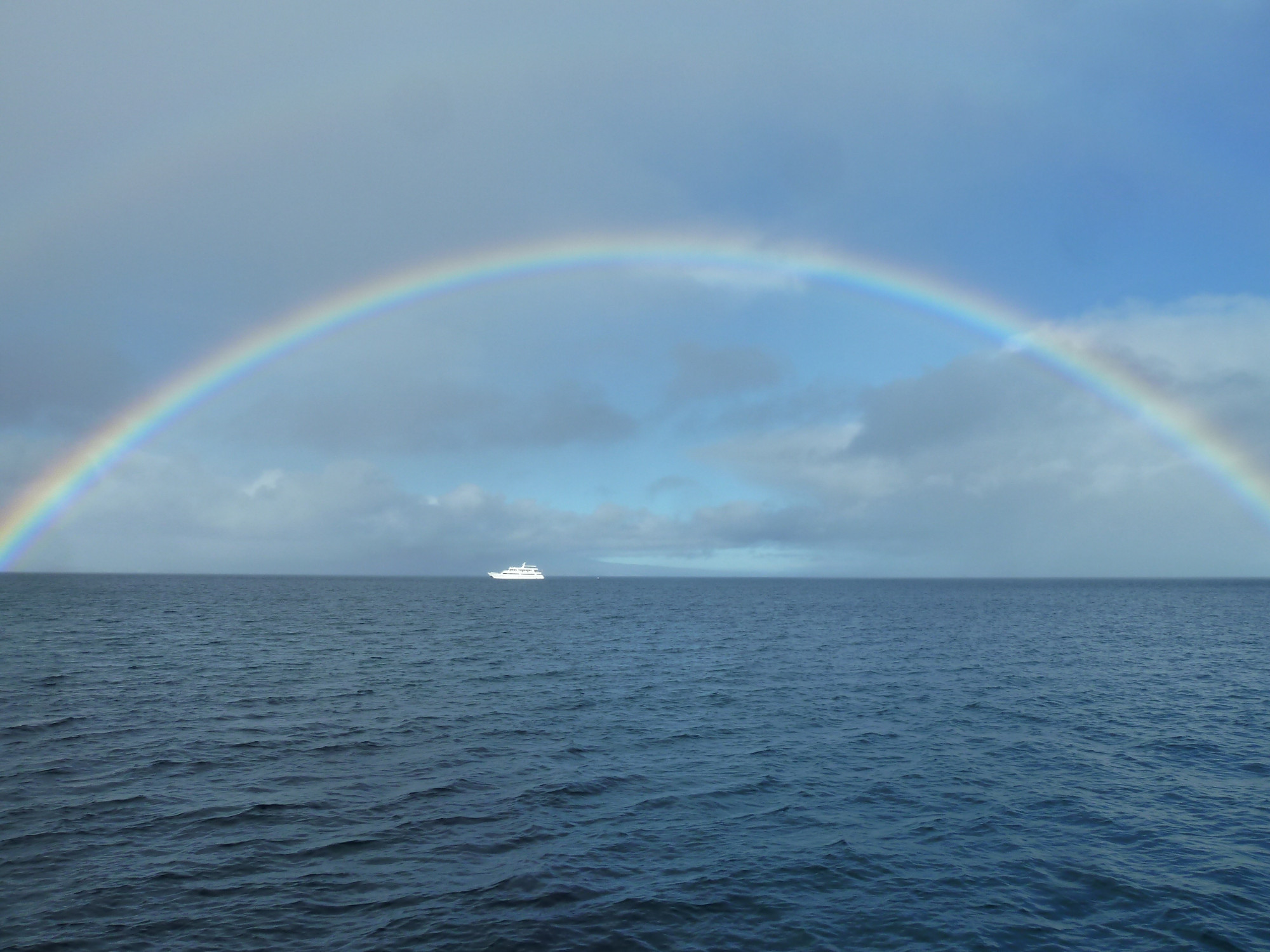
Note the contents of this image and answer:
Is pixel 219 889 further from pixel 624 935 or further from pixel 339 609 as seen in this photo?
pixel 339 609

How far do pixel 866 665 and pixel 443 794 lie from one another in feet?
180

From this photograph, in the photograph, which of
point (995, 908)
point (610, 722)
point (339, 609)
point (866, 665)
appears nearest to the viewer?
point (995, 908)

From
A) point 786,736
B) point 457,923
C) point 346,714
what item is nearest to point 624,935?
point 457,923

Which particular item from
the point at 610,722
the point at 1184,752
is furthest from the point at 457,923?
the point at 1184,752

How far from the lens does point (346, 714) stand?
49.3 m

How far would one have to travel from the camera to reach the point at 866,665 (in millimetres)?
77062

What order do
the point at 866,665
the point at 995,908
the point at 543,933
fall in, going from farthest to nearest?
the point at 866,665, the point at 995,908, the point at 543,933

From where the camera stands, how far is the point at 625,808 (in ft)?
103

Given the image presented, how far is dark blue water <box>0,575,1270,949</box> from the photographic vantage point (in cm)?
2177

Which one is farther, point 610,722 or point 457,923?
point 610,722

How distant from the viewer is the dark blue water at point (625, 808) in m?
21.8

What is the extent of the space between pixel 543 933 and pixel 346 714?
33055 mm

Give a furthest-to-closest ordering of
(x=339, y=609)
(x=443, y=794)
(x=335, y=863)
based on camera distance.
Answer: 1. (x=339, y=609)
2. (x=443, y=794)
3. (x=335, y=863)

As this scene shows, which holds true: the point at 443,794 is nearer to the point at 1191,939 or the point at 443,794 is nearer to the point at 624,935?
the point at 624,935
